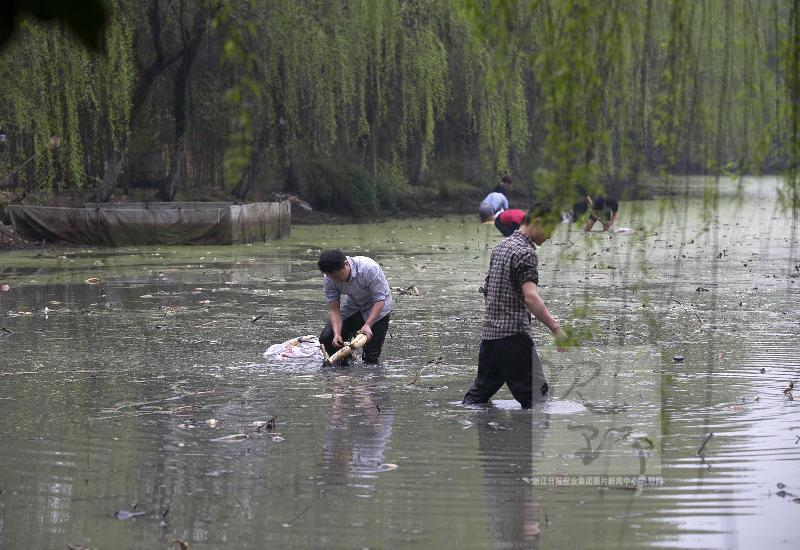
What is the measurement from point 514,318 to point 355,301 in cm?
275

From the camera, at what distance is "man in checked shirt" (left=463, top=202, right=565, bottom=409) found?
30.3 ft

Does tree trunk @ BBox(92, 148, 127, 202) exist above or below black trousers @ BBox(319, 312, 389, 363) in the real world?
above

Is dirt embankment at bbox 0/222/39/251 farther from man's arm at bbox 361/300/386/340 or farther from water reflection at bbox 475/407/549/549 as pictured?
water reflection at bbox 475/407/549/549

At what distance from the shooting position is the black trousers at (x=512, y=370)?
954 centimetres

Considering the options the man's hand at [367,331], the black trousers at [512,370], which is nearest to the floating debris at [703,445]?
the black trousers at [512,370]

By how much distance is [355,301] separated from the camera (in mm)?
11953

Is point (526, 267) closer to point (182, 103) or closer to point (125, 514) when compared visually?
point (125, 514)

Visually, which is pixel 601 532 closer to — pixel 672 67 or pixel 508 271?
pixel 672 67

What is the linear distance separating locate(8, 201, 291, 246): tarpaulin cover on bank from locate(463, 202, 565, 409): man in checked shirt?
18.6 m

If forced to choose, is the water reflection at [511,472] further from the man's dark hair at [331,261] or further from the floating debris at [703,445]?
the man's dark hair at [331,261]

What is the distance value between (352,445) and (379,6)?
760 inches

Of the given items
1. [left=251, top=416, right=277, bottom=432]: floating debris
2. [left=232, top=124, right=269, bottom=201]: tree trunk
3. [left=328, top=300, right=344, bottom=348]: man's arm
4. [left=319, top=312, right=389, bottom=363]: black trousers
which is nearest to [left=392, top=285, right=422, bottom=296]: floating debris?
[left=319, top=312, right=389, bottom=363]: black trousers

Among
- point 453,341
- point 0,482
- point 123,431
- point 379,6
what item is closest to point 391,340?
point 453,341

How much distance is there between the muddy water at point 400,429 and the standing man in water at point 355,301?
35cm
